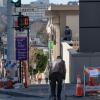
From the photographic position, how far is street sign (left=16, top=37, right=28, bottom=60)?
21531 mm

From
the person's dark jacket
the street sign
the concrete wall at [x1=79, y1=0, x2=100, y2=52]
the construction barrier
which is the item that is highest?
the concrete wall at [x1=79, y1=0, x2=100, y2=52]

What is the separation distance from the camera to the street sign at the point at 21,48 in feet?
70.6

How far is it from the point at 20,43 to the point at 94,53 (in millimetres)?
3458

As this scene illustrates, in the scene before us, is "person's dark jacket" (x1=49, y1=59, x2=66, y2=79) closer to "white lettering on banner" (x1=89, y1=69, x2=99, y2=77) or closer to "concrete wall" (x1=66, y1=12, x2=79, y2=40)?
"white lettering on banner" (x1=89, y1=69, x2=99, y2=77)

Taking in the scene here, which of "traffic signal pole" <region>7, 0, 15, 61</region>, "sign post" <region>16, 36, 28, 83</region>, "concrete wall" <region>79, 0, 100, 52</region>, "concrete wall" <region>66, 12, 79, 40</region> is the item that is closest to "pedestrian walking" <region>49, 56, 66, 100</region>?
"sign post" <region>16, 36, 28, 83</region>

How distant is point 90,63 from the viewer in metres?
22.0

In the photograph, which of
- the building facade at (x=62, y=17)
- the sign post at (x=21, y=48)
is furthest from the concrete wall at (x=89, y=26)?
the building facade at (x=62, y=17)

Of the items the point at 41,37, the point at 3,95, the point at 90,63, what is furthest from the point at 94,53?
the point at 41,37

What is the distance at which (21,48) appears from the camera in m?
21.6

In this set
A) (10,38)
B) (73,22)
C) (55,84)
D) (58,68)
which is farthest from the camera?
(73,22)

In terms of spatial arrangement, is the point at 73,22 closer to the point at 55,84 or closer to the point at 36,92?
the point at 36,92

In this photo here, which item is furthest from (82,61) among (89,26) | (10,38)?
(10,38)

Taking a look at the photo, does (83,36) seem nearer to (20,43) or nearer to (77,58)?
(77,58)

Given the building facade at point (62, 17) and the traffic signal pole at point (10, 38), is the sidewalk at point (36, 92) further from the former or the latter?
the building facade at point (62, 17)
